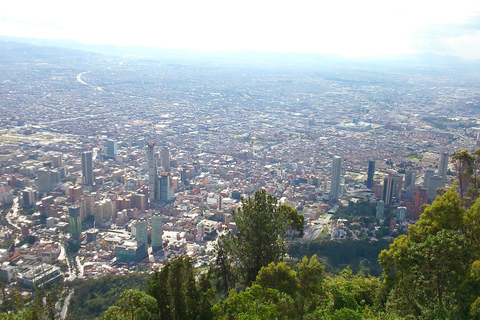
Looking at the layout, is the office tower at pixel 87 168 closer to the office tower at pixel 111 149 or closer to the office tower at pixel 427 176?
the office tower at pixel 111 149

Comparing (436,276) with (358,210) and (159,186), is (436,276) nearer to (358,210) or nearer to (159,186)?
(358,210)

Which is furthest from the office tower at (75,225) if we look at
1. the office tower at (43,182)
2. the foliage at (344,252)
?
the foliage at (344,252)

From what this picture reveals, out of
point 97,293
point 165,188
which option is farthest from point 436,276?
point 165,188

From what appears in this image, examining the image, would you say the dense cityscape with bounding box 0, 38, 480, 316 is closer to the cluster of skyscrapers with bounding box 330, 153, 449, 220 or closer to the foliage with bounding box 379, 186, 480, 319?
the cluster of skyscrapers with bounding box 330, 153, 449, 220

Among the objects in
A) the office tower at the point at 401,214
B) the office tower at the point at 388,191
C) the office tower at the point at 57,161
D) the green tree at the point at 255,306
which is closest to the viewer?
the green tree at the point at 255,306

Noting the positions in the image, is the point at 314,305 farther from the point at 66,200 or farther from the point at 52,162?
the point at 52,162

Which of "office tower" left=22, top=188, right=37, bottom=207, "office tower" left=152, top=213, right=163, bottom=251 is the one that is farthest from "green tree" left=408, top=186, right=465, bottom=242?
"office tower" left=22, top=188, right=37, bottom=207
